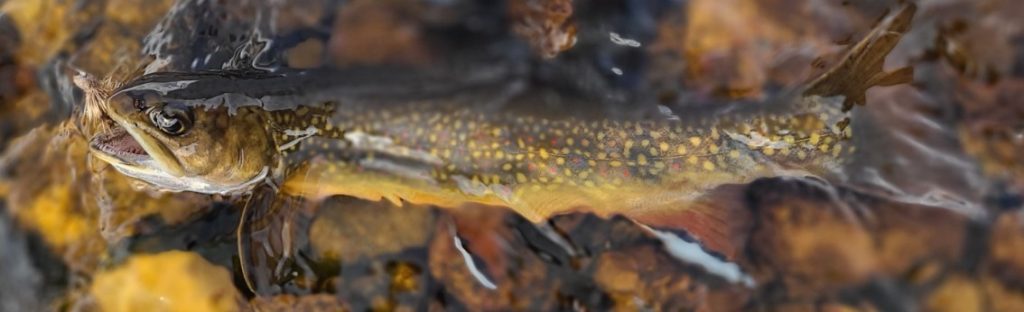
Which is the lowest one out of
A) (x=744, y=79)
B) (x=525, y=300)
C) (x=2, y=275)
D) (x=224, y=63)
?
(x=2, y=275)

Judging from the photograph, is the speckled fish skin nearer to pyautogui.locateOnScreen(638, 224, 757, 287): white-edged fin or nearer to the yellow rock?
pyautogui.locateOnScreen(638, 224, 757, 287): white-edged fin

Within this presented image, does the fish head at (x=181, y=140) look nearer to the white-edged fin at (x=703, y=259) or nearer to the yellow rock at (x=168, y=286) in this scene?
the yellow rock at (x=168, y=286)

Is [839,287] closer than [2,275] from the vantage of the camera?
Yes

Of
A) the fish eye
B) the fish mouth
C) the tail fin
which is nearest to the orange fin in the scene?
the tail fin

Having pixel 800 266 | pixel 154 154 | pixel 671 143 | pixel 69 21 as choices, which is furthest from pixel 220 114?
pixel 800 266

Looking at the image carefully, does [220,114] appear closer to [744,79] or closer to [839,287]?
[744,79]

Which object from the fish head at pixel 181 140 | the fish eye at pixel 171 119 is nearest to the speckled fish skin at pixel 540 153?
the fish head at pixel 181 140

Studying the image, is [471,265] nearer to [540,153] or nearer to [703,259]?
[540,153]
